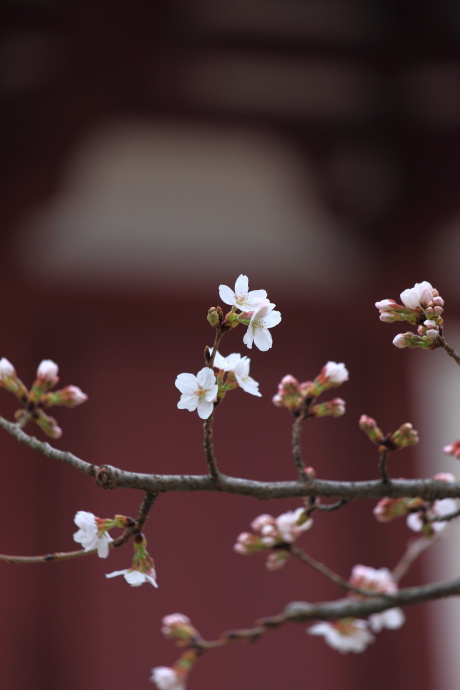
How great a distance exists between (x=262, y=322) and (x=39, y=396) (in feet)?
0.60

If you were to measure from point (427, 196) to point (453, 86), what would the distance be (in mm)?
286

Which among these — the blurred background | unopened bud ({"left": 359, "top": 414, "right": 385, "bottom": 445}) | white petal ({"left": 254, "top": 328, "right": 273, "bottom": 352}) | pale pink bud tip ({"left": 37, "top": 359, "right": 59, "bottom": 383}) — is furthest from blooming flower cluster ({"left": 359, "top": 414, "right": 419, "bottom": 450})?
the blurred background

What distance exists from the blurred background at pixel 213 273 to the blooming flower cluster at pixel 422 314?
1277mm

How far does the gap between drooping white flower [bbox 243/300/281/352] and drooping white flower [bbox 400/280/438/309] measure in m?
0.09

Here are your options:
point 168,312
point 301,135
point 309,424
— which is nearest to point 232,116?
point 301,135

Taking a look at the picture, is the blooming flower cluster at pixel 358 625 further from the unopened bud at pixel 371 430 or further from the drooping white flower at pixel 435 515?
the unopened bud at pixel 371 430

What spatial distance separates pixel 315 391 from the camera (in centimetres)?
56

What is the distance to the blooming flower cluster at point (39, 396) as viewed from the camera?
0.54m

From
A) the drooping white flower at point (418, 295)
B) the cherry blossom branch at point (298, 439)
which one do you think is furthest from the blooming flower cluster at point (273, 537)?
the drooping white flower at point (418, 295)

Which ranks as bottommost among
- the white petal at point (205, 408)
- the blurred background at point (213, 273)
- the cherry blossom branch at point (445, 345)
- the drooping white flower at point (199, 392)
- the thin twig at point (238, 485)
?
the thin twig at point (238, 485)

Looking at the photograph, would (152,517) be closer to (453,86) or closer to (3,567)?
(3,567)

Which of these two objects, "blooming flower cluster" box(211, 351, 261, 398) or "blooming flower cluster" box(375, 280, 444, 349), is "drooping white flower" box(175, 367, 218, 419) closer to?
"blooming flower cluster" box(211, 351, 261, 398)

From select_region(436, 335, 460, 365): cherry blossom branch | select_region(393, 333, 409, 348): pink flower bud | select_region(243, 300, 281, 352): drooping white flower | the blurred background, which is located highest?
the blurred background

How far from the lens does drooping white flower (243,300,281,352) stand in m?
0.46
